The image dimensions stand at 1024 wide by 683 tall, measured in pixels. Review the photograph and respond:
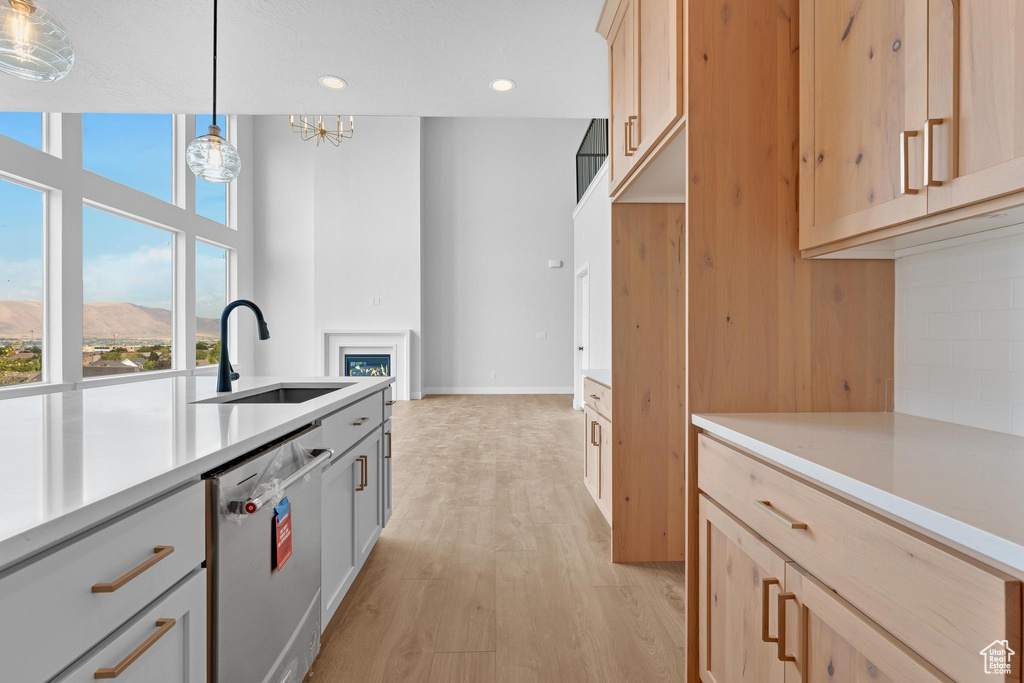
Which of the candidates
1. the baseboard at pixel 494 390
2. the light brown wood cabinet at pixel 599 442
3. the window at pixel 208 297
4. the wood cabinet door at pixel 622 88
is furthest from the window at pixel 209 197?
the wood cabinet door at pixel 622 88

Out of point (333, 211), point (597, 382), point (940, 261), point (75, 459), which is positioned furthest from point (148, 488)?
point (333, 211)

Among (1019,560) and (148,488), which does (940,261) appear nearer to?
(1019,560)

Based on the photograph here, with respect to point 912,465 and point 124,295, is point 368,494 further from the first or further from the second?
point 124,295

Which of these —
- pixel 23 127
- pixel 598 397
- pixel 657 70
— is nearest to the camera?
pixel 657 70

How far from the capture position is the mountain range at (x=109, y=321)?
14.9ft

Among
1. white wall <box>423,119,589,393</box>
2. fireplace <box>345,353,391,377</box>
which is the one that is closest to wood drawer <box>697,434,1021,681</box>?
Result: fireplace <box>345,353,391,377</box>

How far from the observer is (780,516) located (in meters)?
1.02

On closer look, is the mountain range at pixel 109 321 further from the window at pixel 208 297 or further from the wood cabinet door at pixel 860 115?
the wood cabinet door at pixel 860 115

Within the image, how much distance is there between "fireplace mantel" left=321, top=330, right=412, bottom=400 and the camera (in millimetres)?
8570

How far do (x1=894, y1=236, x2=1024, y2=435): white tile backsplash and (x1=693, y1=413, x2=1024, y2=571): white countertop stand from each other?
0.19 feet

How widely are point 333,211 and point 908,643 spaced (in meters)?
9.14

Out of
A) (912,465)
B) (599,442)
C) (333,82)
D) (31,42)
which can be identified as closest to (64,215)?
(333,82)

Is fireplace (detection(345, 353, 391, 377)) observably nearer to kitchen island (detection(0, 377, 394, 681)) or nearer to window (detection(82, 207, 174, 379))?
window (detection(82, 207, 174, 379))

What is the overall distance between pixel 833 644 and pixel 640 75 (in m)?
1.73
